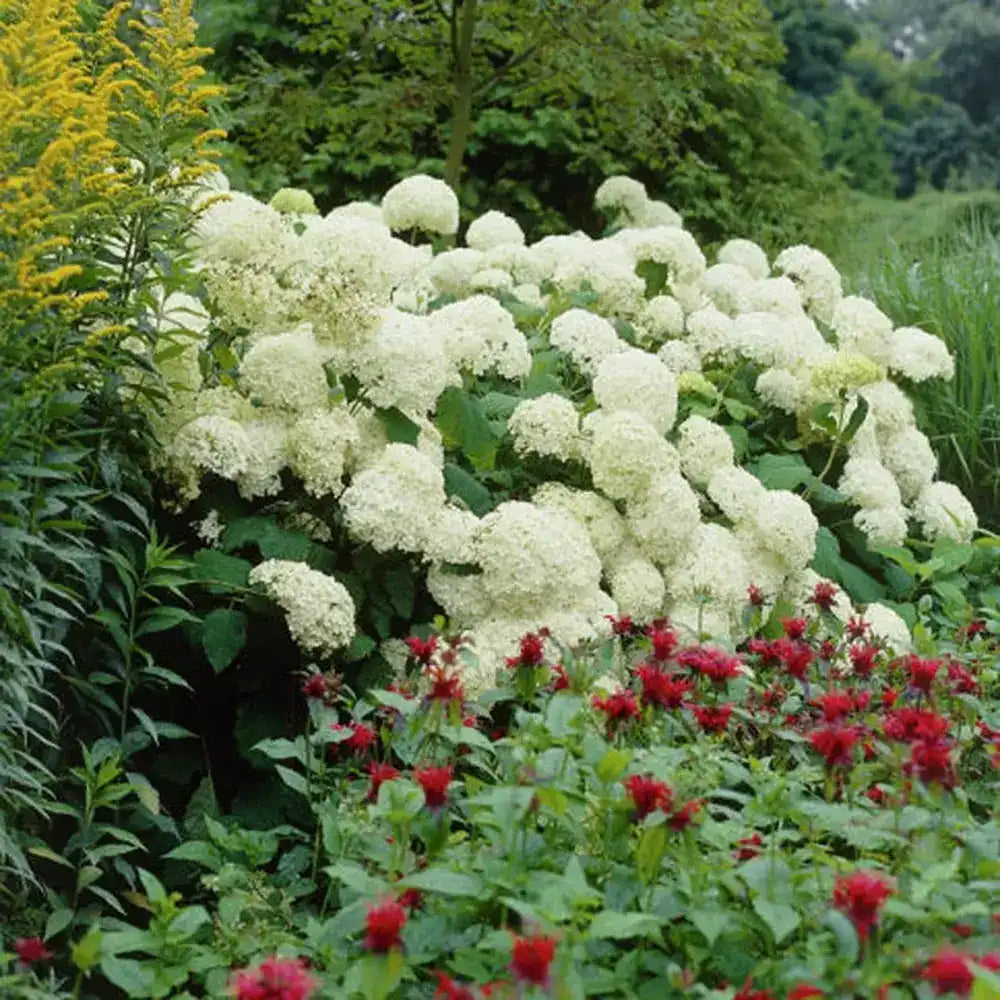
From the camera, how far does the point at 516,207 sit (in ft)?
29.3

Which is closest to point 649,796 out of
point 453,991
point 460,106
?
point 453,991

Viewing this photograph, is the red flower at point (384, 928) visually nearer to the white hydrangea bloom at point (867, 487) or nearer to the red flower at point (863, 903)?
the red flower at point (863, 903)

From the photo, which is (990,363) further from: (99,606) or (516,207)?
(99,606)

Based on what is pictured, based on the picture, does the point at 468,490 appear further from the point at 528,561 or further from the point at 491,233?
the point at 491,233

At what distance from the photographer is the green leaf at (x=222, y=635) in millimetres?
3473

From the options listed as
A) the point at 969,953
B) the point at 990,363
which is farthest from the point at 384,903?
the point at 990,363

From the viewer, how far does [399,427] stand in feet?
12.9

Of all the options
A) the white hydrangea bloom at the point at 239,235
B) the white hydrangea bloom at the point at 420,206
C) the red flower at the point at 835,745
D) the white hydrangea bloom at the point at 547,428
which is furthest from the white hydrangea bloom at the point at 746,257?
the red flower at the point at 835,745

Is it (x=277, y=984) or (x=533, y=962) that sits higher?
(x=533, y=962)

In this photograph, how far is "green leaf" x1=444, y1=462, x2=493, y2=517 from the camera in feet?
14.1

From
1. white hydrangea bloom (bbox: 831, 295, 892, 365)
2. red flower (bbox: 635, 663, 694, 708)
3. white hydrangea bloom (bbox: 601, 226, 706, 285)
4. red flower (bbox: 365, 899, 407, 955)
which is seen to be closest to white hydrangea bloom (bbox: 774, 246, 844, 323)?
white hydrangea bloom (bbox: 831, 295, 892, 365)

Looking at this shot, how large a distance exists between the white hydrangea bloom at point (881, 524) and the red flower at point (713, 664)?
7.11 ft

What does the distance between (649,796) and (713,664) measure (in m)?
0.68

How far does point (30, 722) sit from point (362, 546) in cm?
98
